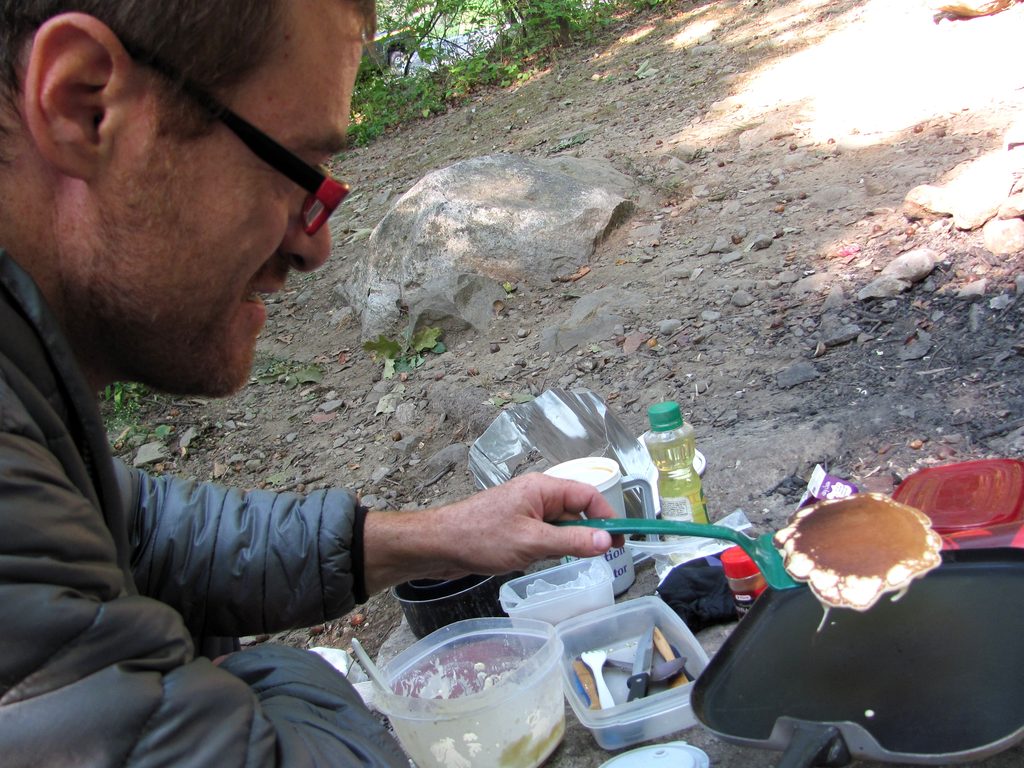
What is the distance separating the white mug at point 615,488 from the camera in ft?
6.61

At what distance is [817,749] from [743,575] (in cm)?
56

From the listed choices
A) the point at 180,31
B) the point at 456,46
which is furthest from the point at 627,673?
the point at 456,46

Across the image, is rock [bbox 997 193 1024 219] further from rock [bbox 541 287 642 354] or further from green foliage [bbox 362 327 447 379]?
green foliage [bbox 362 327 447 379]

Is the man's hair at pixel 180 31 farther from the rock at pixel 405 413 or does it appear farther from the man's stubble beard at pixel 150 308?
the rock at pixel 405 413

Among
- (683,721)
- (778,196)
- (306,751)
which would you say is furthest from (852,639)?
(778,196)

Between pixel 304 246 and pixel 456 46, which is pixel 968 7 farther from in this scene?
pixel 456 46

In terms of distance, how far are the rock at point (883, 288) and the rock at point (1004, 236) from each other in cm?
30

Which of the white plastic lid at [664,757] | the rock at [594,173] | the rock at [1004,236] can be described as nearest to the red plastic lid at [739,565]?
the white plastic lid at [664,757]

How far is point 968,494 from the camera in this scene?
5.41ft

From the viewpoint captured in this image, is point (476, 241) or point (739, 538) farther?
point (476, 241)

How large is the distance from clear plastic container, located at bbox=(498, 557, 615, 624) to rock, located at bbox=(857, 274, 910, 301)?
5.60 ft

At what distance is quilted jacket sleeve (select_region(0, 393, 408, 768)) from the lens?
2.84 feet

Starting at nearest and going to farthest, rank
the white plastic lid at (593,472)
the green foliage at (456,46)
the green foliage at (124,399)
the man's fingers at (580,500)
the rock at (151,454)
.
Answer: the man's fingers at (580,500)
the white plastic lid at (593,472)
the rock at (151,454)
the green foliage at (124,399)
the green foliage at (456,46)

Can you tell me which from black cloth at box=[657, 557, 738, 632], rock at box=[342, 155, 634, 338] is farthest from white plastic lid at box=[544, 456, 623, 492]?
rock at box=[342, 155, 634, 338]
